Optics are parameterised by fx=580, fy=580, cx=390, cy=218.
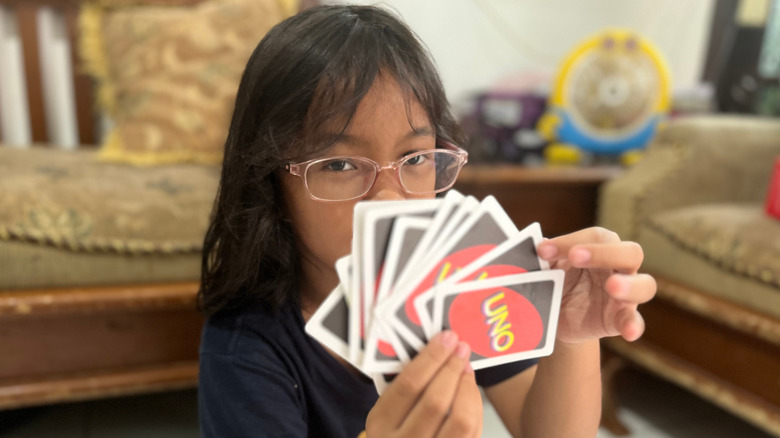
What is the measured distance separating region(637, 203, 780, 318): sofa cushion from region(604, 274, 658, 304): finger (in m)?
0.81

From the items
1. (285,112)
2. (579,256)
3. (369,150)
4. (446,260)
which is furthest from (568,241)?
(285,112)

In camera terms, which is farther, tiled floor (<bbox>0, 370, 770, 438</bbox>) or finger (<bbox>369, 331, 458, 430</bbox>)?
tiled floor (<bbox>0, 370, 770, 438</bbox>)

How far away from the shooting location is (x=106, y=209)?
3.73ft

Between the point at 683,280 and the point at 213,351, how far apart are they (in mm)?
1129

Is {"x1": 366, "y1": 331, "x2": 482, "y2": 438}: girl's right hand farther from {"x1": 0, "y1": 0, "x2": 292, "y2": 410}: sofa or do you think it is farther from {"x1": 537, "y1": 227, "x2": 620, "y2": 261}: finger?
{"x1": 0, "y1": 0, "x2": 292, "y2": 410}: sofa

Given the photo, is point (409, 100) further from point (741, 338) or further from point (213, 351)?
point (741, 338)

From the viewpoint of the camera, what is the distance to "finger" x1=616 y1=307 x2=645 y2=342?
53cm

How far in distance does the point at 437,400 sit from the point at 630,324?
0.20 meters

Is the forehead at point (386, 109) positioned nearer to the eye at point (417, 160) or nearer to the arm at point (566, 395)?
the eye at point (417, 160)

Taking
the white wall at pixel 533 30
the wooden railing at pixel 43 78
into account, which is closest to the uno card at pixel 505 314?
the white wall at pixel 533 30

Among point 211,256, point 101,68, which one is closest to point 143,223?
point 211,256

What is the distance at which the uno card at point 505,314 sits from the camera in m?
0.48

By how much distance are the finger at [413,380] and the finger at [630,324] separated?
0.18 metres

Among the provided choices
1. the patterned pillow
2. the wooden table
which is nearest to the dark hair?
the wooden table
